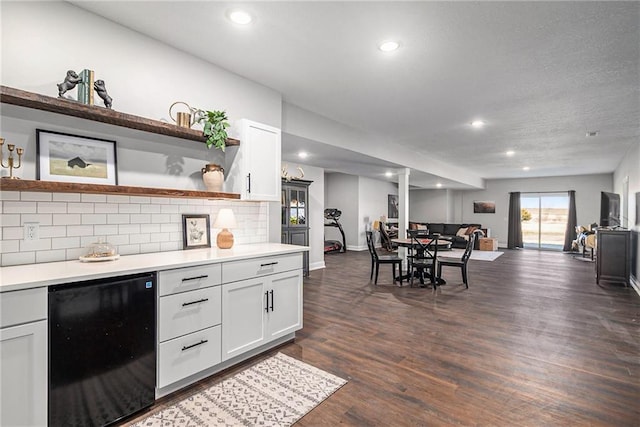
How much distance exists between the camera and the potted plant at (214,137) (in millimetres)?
2693

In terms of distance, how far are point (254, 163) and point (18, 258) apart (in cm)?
181

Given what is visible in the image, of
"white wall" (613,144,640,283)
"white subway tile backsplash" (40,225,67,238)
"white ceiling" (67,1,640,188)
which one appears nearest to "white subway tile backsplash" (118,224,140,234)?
"white subway tile backsplash" (40,225,67,238)

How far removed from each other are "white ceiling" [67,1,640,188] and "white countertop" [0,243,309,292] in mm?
1736

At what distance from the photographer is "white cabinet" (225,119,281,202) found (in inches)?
116

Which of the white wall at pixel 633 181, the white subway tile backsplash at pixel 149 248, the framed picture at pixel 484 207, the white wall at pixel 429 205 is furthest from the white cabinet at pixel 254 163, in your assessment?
the framed picture at pixel 484 207

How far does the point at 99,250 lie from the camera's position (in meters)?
2.15

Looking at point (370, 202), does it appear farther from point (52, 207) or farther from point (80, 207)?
point (52, 207)

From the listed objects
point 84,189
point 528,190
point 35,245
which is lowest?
point 35,245

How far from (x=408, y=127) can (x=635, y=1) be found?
9.92 feet

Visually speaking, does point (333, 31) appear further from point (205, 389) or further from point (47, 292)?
point (205, 389)

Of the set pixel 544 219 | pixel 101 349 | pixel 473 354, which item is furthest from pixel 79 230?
pixel 544 219

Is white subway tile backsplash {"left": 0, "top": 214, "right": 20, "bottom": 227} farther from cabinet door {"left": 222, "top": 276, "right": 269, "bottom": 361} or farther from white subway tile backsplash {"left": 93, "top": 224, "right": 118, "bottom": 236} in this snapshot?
cabinet door {"left": 222, "top": 276, "right": 269, "bottom": 361}

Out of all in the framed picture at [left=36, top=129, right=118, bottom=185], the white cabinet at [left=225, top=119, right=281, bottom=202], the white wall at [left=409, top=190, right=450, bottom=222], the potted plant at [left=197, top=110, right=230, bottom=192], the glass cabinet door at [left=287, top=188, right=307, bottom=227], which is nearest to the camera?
the framed picture at [left=36, top=129, right=118, bottom=185]

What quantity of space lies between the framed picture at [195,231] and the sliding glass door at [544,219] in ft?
→ 41.3
